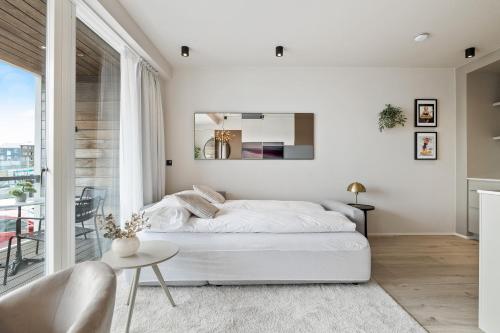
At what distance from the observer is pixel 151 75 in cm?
341

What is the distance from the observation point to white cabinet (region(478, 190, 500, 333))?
1.65 metres

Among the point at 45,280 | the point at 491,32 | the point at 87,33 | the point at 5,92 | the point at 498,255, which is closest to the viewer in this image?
the point at 45,280

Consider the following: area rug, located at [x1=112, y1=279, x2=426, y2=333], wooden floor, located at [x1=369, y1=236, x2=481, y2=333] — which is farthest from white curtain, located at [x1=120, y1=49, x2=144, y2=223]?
wooden floor, located at [x1=369, y1=236, x2=481, y2=333]

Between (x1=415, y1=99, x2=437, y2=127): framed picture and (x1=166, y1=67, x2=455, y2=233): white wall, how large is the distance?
98 millimetres

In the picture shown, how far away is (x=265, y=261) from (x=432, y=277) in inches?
68.0

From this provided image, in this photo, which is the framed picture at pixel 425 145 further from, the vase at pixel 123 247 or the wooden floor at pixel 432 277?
the vase at pixel 123 247

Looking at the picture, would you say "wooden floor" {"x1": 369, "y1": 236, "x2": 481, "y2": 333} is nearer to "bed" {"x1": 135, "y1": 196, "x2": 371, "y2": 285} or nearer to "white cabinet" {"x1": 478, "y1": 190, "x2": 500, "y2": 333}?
"white cabinet" {"x1": 478, "y1": 190, "x2": 500, "y2": 333}

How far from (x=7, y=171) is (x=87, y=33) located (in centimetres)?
144

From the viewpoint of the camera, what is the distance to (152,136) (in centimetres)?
340

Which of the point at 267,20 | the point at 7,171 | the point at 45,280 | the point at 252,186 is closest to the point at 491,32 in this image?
the point at 267,20

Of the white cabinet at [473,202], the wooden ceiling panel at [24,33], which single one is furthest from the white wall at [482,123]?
the wooden ceiling panel at [24,33]

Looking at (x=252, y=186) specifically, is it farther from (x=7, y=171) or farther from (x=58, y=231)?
(x=7, y=171)

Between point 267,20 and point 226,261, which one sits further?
point 267,20

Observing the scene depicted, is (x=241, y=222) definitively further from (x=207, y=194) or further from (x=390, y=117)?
(x=390, y=117)
